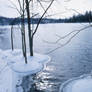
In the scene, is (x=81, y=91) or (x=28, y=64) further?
(x=28, y=64)

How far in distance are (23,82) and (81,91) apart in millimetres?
3650

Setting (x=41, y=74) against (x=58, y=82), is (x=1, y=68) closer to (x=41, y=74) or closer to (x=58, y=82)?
(x=41, y=74)

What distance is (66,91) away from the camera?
631 cm

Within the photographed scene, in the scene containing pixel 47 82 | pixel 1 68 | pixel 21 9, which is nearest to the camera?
pixel 47 82

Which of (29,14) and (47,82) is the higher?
(29,14)

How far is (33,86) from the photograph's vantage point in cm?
755

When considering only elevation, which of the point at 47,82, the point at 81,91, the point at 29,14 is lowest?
the point at 47,82

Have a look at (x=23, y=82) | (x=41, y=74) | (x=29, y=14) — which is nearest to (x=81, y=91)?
(x=23, y=82)

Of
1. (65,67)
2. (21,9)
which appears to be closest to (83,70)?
(65,67)

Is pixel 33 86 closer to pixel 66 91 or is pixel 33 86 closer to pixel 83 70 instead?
pixel 66 91

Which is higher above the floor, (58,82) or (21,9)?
(21,9)

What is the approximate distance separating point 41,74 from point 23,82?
1893mm

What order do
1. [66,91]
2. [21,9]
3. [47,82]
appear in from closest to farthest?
[66,91], [47,82], [21,9]

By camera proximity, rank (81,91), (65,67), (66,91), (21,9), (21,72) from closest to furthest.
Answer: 1. (81,91)
2. (66,91)
3. (21,72)
4. (65,67)
5. (21,9)
